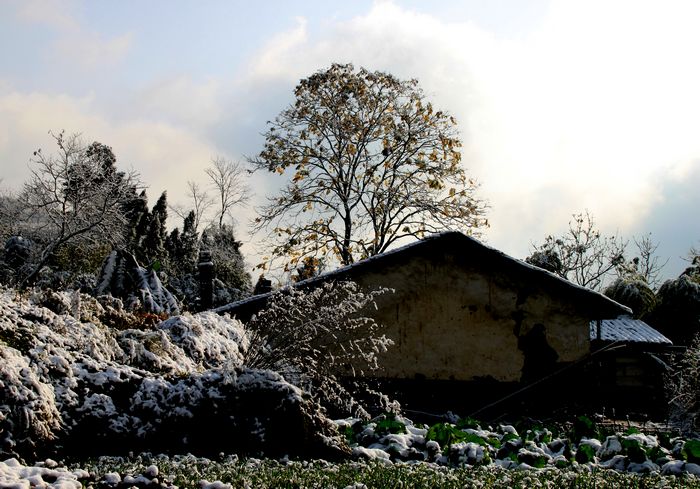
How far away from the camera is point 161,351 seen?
27.9ft

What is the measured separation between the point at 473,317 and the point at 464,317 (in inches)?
7.7

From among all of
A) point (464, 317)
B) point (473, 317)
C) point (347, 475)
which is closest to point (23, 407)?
point (347, 475)

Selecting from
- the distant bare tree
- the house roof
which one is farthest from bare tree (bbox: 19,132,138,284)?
the house roof

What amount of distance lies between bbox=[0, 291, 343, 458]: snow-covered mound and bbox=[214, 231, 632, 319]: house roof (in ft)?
28.3

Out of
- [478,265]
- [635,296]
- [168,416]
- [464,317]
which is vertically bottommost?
[168,416]

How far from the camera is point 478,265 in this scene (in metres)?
16.4

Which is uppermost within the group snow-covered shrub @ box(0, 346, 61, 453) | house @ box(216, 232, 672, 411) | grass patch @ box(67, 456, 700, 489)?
house @ box(216, 232, 672, 411)

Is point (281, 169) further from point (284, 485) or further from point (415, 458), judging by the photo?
point (284, 485)

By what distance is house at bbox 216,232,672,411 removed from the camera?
16.1 meters

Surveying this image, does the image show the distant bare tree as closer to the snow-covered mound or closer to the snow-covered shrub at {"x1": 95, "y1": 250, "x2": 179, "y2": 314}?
the snow-covered shrub at {"x1": 95, "y1": 250, "x2": 179, "y2": 314}

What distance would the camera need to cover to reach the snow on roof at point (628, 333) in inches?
982

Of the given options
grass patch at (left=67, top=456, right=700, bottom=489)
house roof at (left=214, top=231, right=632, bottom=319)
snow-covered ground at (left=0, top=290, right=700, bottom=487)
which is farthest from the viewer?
house roof at (left=214, top=231, right=632, bottom=319)

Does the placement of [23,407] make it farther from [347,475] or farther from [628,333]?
[628,333]

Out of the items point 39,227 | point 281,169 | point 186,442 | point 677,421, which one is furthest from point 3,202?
point 186,442
